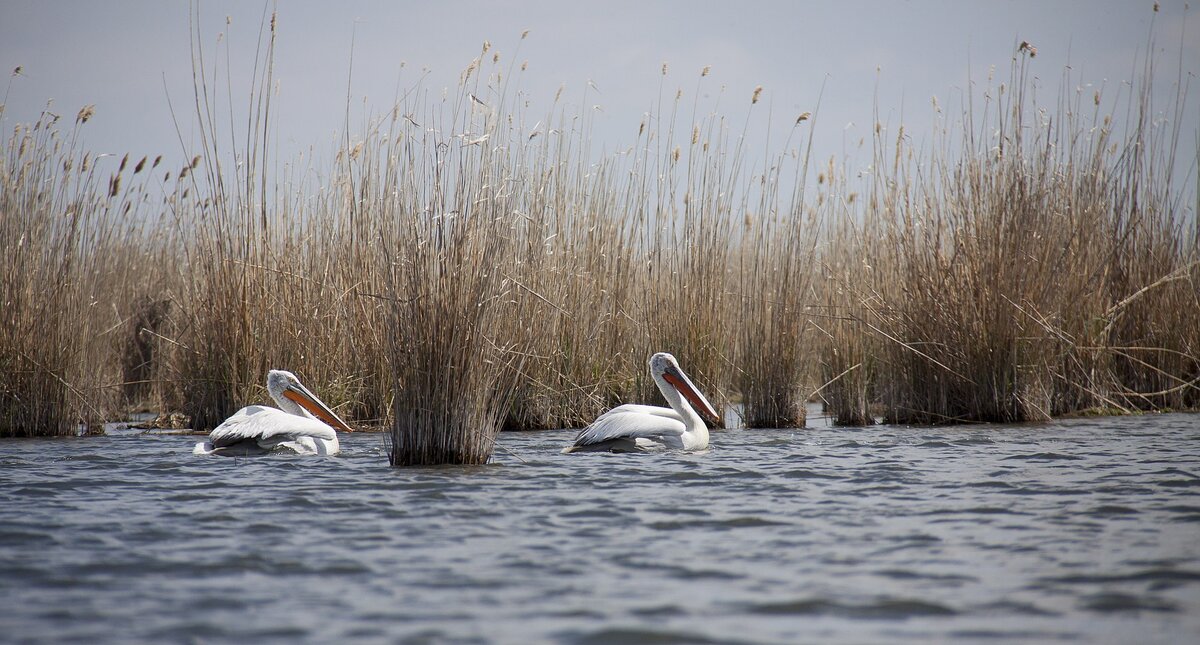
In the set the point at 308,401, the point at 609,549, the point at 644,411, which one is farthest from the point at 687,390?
the point at 609,549

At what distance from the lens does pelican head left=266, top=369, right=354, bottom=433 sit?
284 inches

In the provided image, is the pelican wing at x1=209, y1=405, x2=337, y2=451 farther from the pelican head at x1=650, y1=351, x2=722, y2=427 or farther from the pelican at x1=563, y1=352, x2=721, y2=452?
the pelican head at x1=650, y1=351, x2=722, y2=427

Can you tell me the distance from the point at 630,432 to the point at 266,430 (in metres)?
2.13

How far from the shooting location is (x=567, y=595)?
3.22 metres

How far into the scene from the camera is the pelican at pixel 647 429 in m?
6.70

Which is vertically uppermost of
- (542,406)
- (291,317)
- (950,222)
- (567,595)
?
(950,222)

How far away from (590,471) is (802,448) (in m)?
1.69

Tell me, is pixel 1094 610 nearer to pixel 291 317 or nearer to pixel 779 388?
pixel 779 388

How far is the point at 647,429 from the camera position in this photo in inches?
269

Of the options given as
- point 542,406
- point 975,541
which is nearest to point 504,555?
point 975,541

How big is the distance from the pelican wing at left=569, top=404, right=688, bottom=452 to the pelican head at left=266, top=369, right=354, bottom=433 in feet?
5.83

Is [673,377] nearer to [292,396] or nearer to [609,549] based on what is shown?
[292,396]

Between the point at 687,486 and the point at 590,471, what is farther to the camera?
the point at 590,471

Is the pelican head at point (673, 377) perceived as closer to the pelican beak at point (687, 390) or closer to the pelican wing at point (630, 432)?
the pelican beak at point (687, 390)
